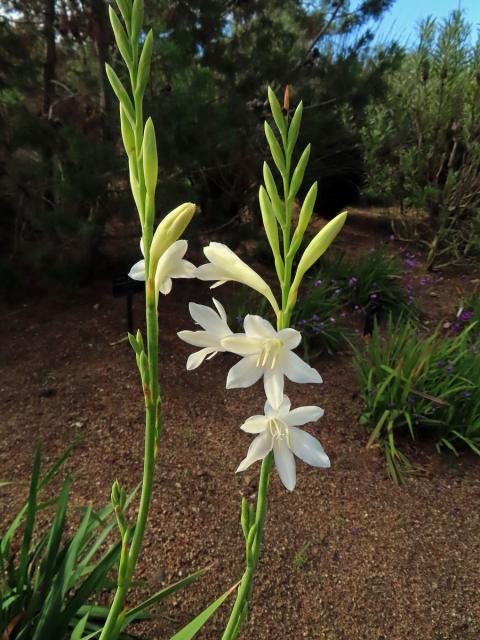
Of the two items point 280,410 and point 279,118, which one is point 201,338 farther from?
point 279,118


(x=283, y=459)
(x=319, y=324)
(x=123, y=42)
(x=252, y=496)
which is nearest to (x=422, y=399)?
(x=319, y=324)

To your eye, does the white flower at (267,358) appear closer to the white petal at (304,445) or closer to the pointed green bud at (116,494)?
the white petal at (304,445)

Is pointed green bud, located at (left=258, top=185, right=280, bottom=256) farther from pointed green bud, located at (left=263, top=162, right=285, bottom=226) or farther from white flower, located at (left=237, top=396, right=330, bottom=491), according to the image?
white flower, located at (left=237, top=396, right=330, bottom=491)

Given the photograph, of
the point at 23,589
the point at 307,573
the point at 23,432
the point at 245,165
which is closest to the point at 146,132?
the point at 23,589

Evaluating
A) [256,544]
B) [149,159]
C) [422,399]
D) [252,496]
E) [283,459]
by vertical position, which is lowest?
[252,496]

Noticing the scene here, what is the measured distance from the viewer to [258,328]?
0.71m

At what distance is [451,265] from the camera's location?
526cm

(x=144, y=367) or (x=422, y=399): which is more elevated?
(x=144, y=367)

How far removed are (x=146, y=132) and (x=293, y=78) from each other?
328cm

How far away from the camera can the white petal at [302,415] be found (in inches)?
29.5

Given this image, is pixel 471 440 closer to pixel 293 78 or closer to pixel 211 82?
pixel 211 82

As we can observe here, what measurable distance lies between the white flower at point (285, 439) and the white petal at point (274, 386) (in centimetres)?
3

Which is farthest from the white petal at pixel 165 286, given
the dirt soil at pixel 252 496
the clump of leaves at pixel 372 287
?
the clump of leaves at pixel 372 287

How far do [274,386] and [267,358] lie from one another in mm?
48
